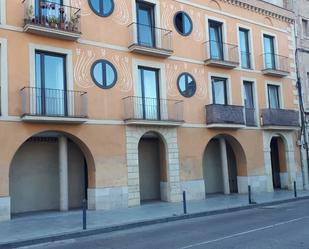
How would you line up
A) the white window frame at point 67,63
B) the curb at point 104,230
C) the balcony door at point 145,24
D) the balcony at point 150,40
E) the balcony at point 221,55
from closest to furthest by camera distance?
the curb at point 104,230 → the white window frame at point 67,63 → the balcony at point 150,40 → the balcony door at point 145,24 → the balcony at point 221,55

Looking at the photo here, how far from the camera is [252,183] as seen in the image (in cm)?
2092

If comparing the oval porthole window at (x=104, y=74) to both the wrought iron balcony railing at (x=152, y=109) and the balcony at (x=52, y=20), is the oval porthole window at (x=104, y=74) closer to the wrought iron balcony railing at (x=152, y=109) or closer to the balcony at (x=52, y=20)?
the wrought iron balcony railing at (x=152, y=109)

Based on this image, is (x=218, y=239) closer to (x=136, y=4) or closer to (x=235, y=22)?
(x=136, y=4)

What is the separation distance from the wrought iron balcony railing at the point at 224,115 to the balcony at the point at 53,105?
21.7ft

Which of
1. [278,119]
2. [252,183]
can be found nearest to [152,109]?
[252,183]

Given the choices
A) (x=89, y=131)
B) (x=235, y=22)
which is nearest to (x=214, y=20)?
(x=235, y=22)

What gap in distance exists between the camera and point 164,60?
715 inches

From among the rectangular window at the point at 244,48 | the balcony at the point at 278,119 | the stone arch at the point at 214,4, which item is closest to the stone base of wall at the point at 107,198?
the balcony at the point at 278,119

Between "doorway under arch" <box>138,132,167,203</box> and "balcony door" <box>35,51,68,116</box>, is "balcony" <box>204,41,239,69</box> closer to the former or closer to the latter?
"doorway under arch" <box>138,132,167,203</box>

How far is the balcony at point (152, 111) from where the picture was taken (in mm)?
16562

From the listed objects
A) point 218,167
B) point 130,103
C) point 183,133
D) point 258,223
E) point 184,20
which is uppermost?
point 184,20

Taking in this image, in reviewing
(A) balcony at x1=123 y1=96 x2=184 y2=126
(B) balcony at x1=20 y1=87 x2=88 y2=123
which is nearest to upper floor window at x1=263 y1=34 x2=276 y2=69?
(A) balcony at x1=123 y1=96 x2=184 y2=126

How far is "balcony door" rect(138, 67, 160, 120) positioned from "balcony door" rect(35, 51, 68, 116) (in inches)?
141

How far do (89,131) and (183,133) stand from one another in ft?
16.1
